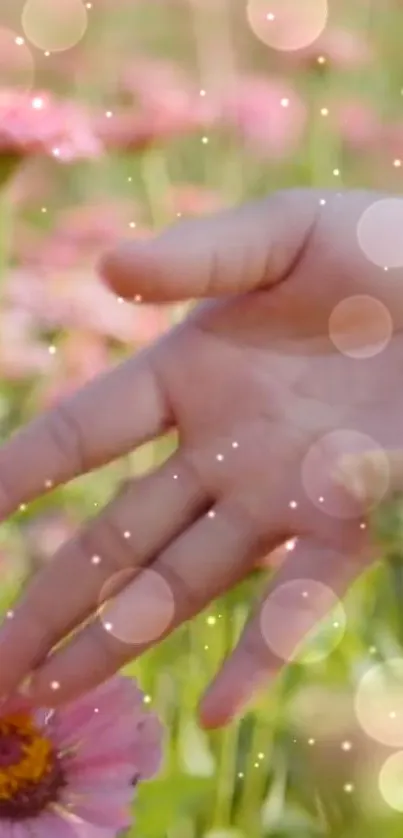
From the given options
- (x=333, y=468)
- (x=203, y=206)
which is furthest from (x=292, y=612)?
(x=203, y=206)

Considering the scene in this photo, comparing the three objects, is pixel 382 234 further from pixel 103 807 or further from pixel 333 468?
pixel 103 807

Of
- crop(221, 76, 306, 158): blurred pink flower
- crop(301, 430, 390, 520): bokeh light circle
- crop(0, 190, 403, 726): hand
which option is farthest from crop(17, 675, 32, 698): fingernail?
crop(221, 76, 306, 158): blurred pink flower

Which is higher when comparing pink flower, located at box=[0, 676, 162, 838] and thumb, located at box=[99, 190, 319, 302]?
thumb, located at box=[99, 190, 319, 302]

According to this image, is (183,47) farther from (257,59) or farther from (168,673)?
(168,673)

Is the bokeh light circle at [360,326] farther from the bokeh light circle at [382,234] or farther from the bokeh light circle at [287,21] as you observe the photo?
the bokeh light circle at [287,21]

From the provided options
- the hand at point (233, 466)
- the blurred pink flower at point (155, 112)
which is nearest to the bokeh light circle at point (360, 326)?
the hand at point (233, 466)

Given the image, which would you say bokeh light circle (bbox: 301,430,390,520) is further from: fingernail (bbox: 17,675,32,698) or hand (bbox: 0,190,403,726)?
fingernail (bbox: 17,675,32,698)
